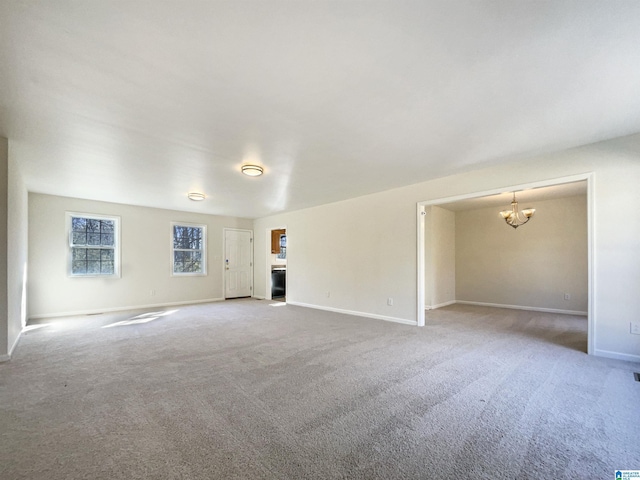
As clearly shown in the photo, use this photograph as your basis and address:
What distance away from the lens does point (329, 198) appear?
5.90m

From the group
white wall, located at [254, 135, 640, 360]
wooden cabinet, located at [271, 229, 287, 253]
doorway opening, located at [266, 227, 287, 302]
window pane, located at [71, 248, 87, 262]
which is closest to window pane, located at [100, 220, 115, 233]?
window pane, located at [71, 248, 87, 262]

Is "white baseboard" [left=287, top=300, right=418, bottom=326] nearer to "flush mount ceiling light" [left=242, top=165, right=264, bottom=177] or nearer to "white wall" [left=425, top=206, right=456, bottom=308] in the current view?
"white wall" [left=425, top=206, right=456, bottom=308]

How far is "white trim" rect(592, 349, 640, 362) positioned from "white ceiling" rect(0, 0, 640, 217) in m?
2.42

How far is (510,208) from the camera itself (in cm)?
680

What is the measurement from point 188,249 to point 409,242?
5.74 meters

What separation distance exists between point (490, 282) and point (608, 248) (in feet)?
13.6

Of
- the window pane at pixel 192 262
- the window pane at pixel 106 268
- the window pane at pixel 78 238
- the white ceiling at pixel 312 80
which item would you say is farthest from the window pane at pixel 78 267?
the white ceiling at pixel 312 80

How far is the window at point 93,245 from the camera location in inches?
230

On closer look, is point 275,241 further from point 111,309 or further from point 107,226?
point 111,309

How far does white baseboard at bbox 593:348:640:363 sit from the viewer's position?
3029mm

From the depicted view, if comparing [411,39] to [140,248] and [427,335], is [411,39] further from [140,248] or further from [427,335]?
[140,248]

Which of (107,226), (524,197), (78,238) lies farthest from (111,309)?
(524,197)

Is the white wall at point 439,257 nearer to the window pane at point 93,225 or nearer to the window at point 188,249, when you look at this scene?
the window at point 188,249

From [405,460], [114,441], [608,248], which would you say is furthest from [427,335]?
[114,441]
